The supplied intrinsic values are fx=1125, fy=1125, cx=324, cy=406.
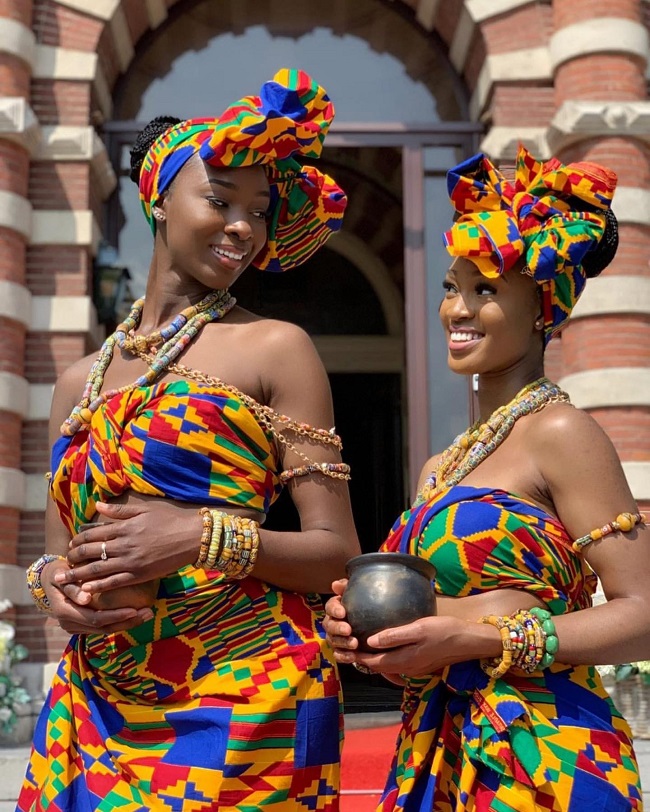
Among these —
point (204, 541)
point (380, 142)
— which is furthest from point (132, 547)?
point (380, 142)

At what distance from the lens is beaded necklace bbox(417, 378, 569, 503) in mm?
2316

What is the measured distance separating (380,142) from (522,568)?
7185 millimetres

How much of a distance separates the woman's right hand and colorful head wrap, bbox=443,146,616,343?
991 mm

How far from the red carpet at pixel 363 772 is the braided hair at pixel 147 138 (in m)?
3.36

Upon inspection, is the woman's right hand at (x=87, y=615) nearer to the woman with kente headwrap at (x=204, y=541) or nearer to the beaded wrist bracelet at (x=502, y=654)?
the woman with kente headwrap at (x=204, y=541)

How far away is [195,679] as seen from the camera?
88.2 inches

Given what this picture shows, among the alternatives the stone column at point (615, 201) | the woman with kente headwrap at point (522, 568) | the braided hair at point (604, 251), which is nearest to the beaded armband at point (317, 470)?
the woman with kente headwrap at point (522, 568)

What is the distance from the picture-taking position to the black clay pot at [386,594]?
1.97 metres

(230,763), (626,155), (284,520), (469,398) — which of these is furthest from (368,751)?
(284,520)

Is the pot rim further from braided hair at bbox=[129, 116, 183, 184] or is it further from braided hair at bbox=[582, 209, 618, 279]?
braided hair at bbox=[129, 116, 183, 184]

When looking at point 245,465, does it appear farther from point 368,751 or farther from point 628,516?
point 368,751

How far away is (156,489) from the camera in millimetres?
2262

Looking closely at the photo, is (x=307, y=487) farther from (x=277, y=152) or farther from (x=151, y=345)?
(x=277, y=152)

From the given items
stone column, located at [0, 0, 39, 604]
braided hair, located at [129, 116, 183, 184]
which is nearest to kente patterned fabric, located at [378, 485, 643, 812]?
braided hair, located at [129, 116, 183, 184]
